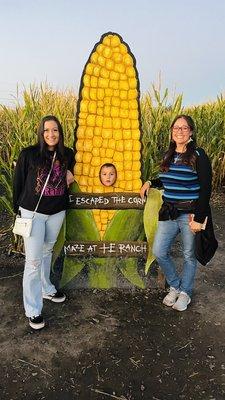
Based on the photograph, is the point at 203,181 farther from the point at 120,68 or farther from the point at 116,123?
the point at 120,68

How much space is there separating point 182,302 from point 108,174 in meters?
1.31

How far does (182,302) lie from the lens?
379 cm

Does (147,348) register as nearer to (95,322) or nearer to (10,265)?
(95,322)

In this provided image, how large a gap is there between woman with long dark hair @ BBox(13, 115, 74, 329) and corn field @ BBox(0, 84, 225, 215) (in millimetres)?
1281

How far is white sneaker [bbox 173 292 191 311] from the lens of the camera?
3.78m

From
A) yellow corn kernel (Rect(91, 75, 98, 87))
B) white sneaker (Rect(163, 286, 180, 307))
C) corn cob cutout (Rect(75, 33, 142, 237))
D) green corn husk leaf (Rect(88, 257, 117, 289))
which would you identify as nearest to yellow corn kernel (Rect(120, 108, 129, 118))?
corn cob cutout (Rect(75, 33, 142, 237))

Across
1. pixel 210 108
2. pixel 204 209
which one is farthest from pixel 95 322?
pixel 210 108

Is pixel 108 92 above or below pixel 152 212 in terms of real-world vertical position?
above

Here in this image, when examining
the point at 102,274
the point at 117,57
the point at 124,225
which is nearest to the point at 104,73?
the point at 117,57

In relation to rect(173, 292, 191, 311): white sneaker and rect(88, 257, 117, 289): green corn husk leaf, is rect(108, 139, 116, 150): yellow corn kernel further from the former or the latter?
rect(173, 292, 191, 311): white sneaker

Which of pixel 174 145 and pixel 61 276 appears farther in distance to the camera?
pixel 61 276

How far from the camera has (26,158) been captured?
3.28 metres

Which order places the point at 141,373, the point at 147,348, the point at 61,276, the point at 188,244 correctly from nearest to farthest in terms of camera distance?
1. the point at 141,373
2. the point at 147,348
3. the point at 188,244
4. the point at 61,276

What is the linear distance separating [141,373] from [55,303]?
1.19 m
